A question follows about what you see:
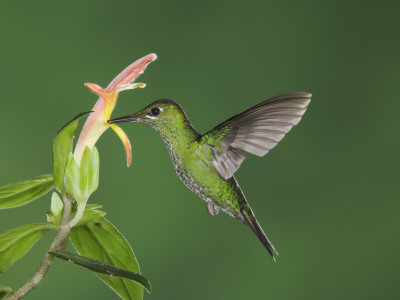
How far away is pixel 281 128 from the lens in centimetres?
44

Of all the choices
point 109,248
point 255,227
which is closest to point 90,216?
point 109,248

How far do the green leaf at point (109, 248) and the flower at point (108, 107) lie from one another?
7cm

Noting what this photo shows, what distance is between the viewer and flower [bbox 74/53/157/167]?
0.46 meters

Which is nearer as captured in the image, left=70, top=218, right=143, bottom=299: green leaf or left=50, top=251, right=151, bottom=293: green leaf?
left=50, top=251, right=151, bottom=293: green leaf

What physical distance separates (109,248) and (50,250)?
7cm

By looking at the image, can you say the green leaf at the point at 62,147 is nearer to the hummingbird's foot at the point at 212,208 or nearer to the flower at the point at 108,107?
the flower at the point at 108,107

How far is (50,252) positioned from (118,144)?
71cm

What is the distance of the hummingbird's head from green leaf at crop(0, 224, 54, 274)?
13cm

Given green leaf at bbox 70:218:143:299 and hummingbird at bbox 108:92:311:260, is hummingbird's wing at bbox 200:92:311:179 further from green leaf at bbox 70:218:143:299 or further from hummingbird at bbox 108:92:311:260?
green leaf at bbox 70:218:143:299

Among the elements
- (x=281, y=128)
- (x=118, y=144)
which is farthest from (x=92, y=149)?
(x=118, y=144)

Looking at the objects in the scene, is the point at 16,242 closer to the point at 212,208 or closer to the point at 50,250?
the point at 50,250

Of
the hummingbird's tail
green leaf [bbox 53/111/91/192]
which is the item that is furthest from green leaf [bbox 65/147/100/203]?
the hummingbird's tail

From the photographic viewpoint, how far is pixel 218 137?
0.48 meters

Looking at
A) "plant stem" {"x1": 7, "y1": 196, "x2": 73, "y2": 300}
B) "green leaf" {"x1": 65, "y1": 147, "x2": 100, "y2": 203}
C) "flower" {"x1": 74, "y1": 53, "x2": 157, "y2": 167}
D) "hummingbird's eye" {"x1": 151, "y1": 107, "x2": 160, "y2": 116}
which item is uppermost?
"flower" {"x1": 74, "y1": 53, "x2": 157, "y2": 167}
